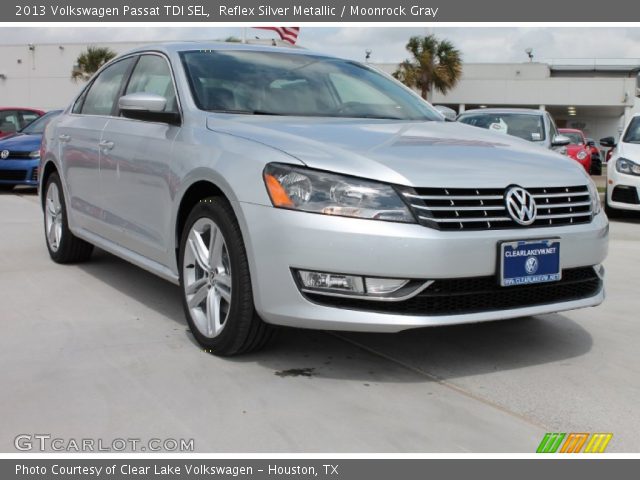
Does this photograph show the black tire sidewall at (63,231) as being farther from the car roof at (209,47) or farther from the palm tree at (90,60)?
the palm tree at (90,60)

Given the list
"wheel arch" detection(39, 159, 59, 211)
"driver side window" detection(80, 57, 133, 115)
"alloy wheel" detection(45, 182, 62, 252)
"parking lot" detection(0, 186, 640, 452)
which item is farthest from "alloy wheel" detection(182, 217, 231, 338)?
"wheel arch" detection(39, 159, 59, 211)

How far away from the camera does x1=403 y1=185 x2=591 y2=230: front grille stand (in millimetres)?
3145

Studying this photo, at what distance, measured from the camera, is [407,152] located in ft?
11.2

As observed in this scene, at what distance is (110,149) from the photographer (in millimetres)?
4707

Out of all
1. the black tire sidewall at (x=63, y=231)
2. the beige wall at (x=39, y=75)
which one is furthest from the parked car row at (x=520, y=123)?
the beige wall at (x=39, y=75)

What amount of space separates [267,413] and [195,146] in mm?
1444

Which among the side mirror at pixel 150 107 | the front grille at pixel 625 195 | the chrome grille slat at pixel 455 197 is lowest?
the front grille at pixel 625 195

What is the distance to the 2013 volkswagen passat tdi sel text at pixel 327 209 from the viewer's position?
3143 millimetres

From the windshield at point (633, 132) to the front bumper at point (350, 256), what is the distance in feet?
24.9

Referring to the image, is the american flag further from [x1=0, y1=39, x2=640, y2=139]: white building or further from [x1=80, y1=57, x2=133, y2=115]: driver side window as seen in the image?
[x1=0, y1=39, x2=640, y2=139]: white building

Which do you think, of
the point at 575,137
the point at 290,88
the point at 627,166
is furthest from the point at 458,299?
the point at 575,137

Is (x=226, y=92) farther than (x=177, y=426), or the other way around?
(x=226, y=92)
